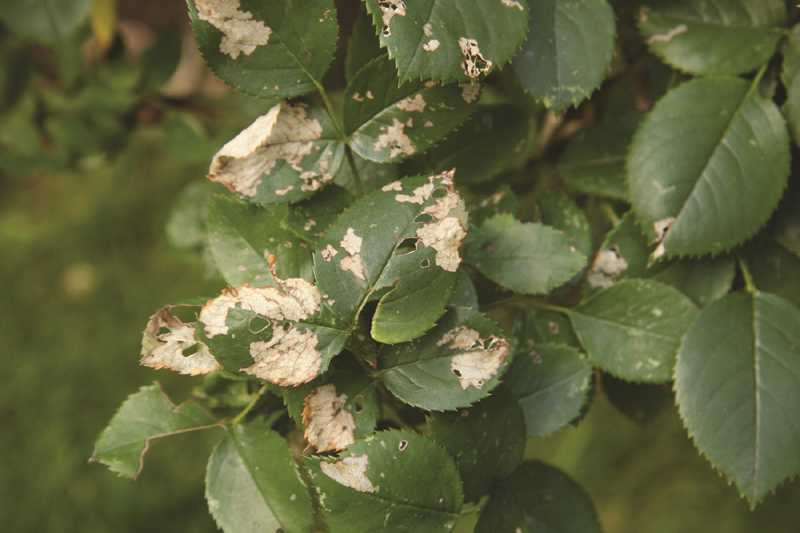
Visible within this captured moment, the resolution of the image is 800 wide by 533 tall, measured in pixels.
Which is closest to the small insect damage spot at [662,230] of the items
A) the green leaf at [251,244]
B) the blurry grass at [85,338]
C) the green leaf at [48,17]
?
the green leaf at [251,244]

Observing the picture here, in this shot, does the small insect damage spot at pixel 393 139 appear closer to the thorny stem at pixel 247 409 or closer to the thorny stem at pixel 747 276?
the thorny stem at pixel 247 409

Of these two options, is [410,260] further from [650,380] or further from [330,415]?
[650,380]

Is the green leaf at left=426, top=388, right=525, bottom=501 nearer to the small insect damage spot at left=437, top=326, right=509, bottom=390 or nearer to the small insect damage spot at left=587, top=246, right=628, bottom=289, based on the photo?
the small insect damage spot at left=437, top=326, right=509, bottom=390

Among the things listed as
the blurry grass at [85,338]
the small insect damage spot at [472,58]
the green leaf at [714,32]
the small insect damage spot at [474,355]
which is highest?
the small insect damage spot at [472,58]

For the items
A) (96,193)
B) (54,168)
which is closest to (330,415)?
(54,168)

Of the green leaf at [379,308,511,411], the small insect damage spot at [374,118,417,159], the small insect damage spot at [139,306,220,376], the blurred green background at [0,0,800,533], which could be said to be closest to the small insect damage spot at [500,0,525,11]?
the small insect damage spot at [374,118,417,159]

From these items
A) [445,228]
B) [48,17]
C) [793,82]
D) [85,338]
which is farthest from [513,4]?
[85,338]
